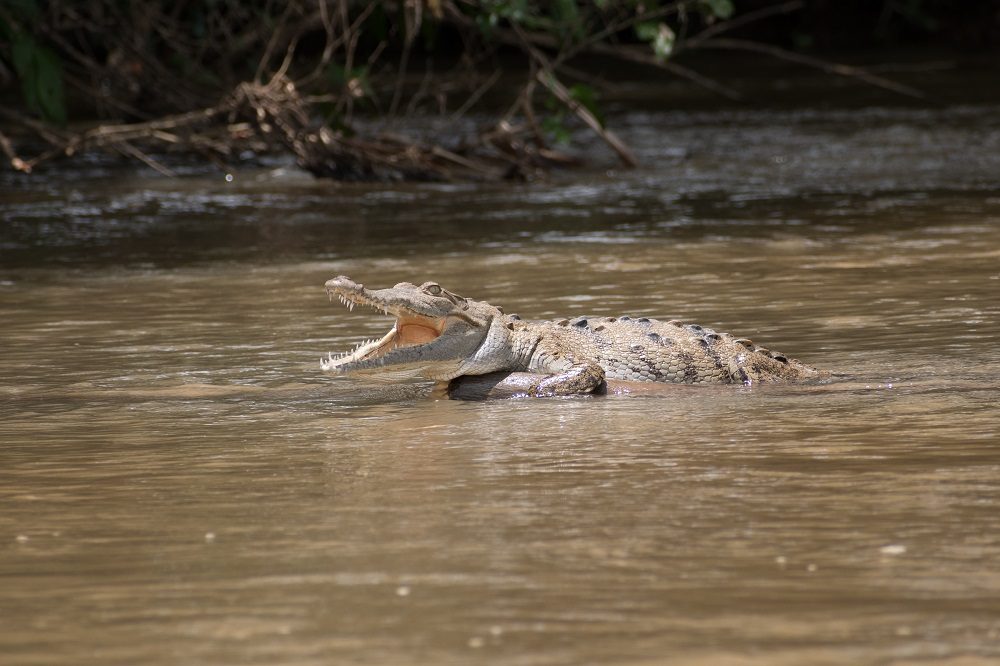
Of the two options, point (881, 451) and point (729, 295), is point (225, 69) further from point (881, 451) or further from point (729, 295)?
point (881, 451)

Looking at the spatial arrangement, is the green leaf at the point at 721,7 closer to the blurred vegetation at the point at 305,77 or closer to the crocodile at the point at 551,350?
the blurred vegetation at the point at 305,77

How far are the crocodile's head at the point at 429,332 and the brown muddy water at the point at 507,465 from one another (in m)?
0.18

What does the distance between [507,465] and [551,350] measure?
1586 millimetres

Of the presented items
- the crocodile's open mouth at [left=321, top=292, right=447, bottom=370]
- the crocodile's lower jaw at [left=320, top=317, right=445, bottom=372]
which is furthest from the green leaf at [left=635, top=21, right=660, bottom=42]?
the crocodile's lower jaw at [left=320, top=317, right=445, bottom=372]

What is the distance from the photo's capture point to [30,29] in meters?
13.7

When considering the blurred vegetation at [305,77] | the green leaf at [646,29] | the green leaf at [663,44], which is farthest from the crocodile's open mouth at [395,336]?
the green leaf at [646,29]

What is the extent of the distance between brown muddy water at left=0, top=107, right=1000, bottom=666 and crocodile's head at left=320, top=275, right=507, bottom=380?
0.18m

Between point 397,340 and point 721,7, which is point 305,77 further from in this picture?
point 397,340

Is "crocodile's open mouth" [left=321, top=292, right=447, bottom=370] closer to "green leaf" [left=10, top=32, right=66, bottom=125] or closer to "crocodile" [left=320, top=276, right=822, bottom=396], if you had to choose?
"crocodile" [left=320, top=276, right=822, bottom=396]

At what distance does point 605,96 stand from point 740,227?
39.0ft

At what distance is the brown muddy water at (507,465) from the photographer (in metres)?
3.54

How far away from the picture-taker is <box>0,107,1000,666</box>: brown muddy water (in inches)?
139

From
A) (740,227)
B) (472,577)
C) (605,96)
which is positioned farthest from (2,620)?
(605,96)

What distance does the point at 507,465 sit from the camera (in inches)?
201
